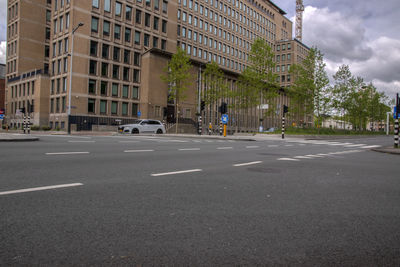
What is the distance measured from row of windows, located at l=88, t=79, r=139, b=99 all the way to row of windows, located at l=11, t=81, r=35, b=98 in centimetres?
1165

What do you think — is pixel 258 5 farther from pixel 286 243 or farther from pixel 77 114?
pixel 286 243

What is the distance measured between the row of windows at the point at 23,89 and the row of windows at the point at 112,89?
11653 millimetres

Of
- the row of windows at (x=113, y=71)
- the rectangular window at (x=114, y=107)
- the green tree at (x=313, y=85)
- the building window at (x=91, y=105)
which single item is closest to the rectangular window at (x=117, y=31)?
the row of windows at (x=113, y=71)

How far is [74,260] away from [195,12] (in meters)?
68.4

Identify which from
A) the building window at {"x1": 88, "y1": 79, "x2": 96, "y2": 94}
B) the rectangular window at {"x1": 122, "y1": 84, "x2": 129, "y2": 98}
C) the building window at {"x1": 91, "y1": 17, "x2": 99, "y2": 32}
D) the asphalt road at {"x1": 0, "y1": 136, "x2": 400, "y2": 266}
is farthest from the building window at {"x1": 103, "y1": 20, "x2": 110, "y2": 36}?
the asphalt road at {"x1": 0, "y1": 136, "x2": 400, "y2": 266}

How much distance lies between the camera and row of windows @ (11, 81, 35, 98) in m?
50.7

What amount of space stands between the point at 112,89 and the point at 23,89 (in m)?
16.7

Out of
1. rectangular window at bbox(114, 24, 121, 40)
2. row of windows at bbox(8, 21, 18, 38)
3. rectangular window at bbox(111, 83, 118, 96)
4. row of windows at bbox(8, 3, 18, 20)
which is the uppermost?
row of windows at bbox(8, 3, 18, 20)

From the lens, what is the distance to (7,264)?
211 centimetres

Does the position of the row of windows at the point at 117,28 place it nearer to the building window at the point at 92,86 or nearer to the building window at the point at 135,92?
the building window at the point at 92,86

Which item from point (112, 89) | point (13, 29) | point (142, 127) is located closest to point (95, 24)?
point (112, 89)

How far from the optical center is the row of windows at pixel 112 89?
4633cm

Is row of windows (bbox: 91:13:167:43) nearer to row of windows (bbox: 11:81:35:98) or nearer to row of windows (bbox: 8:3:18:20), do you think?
row of windows (bbox: 11:81:35:98)

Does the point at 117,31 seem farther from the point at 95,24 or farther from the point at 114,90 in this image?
the point at 114,90
